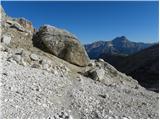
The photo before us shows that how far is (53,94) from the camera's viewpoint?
695 inches

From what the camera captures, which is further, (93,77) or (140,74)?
(140,74)

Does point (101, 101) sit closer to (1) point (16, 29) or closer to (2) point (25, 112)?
(2) point (25, 112)

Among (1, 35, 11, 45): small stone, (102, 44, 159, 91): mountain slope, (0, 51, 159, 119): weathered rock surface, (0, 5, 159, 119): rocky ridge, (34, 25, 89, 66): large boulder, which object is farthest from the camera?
(102, 44, 159, 91): mountain slope

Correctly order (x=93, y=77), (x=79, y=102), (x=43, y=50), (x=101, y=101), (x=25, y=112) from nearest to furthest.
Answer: (x=25, y=112) < (x=79, y=102) < (x=101, y=101) < (x=93, y=77) < (x=43, y=50)

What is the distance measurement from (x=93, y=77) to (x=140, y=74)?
401 feet

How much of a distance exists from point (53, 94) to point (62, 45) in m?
13.1

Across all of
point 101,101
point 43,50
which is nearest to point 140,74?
point 43,50

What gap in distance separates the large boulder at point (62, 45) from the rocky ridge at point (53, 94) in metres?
3.30

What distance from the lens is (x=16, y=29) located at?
3012 cm

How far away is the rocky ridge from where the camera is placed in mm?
14734

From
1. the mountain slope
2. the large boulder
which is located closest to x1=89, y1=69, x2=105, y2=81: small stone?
the large boulder

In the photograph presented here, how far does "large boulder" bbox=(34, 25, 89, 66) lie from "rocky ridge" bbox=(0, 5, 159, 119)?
3297mm

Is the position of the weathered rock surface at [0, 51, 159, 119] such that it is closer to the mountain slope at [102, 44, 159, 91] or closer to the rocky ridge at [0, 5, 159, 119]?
the rocky ridge at [0, 5, 159, 119]

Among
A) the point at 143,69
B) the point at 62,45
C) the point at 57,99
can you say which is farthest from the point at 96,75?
the point at 143,69
